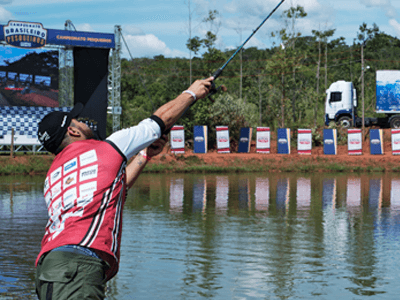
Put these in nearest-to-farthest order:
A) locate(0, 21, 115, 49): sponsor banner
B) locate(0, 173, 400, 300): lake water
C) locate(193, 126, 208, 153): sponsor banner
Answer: locate(0, 173, 400, 300): lake water, locate(0, 21, 115, 49): sponsor banner, locate(193, 126, 208, 153): sponsor banner

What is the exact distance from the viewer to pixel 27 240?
9703 mm

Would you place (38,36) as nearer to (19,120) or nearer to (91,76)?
(91,76)

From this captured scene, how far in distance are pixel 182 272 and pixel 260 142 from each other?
23.8 m

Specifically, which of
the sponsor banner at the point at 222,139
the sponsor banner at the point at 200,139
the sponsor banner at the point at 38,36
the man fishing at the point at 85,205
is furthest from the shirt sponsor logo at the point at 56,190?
the sponsor banner at the point at 222,139

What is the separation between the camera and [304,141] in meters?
31.1

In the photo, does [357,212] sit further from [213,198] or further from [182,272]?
[182,272]

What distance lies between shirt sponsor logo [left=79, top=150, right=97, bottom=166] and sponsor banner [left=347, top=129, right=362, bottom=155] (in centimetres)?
2948

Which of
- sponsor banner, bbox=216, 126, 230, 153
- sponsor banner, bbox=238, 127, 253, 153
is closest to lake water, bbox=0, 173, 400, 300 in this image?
sponsor banner, bbox=216, 126, 230, 153

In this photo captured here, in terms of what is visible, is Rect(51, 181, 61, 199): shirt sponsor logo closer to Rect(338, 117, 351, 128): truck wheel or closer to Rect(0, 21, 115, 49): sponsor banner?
Rect(0, 21, 115, 49): sponsor banner

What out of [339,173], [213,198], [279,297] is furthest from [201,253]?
[339,173]

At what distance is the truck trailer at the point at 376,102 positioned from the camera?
3875 centimetres

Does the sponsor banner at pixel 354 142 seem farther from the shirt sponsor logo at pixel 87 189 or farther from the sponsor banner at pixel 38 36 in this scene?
the shirt sponsor logo at pixel 87 189

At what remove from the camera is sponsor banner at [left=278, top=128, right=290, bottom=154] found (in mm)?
30531

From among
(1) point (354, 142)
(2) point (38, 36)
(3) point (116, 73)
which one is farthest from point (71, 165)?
(1) point (354, 142)
